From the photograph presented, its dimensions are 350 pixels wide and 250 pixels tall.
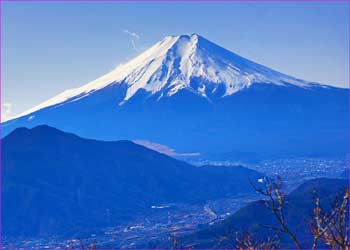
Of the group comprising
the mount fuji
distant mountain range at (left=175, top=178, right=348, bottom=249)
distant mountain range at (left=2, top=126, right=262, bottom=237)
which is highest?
the mount fuji

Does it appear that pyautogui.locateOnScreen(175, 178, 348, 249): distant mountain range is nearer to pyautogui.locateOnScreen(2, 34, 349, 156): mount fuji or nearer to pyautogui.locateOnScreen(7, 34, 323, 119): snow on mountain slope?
pyautogui.locateOnScreen(2, 34, 349, 156): mount fuji

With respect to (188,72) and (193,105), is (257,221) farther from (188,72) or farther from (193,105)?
(188,72)

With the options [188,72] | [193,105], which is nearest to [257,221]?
[193,105]

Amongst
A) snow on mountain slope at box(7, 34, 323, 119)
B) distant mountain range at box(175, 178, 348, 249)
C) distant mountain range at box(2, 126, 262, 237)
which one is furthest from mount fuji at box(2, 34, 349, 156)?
distant mountain range at box(175, 178, 348, 249)

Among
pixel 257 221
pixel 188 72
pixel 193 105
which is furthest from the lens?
pixel 188 72

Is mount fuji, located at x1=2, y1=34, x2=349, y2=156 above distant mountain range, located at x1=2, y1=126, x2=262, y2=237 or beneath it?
above

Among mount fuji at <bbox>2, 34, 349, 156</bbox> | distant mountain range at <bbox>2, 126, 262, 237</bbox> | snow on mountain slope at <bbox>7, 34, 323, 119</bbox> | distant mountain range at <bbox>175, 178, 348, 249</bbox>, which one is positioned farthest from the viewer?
snow on mountain slope at <bbox>7, 34, 323, 119</bbox>
